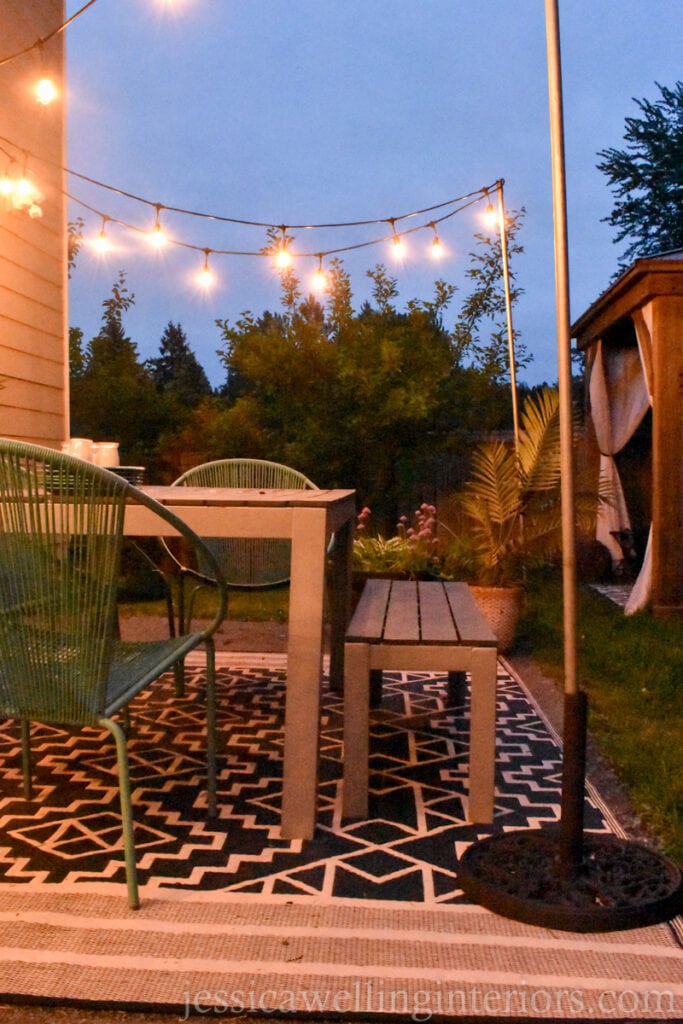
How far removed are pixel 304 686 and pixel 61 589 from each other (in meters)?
0.67

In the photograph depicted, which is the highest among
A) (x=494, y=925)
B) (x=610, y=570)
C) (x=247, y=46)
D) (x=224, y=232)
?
(x=247, y=46)

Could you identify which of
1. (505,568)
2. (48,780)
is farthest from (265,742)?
(505,568)

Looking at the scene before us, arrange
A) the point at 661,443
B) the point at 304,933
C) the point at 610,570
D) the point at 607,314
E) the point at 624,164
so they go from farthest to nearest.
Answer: the point at 624,164
the point at 610,570
the point at 607,314
the point at 661,443
the point at 304,933

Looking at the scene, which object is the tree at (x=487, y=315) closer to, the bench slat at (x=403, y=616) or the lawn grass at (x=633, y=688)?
the lawn grass at (x=633, y=688)

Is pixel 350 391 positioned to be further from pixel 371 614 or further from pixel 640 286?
pixel 371 614

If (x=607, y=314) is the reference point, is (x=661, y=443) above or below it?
below

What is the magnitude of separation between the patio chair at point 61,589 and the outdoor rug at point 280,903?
0.18 m

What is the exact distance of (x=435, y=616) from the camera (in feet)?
8.60

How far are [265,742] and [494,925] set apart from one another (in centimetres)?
129

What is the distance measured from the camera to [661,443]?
5453 mm

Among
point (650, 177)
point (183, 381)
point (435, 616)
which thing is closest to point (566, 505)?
point (435, 616)

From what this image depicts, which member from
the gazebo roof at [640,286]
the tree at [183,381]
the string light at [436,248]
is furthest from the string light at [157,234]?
the gazebo roof at [640,286]

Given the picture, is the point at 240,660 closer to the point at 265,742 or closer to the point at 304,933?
the point at 265,742

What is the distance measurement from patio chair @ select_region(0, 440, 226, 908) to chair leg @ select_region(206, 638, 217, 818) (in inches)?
16.6
